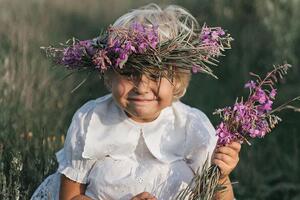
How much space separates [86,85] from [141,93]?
3.86 metres

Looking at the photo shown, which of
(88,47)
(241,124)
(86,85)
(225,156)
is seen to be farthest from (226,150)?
(86,85)

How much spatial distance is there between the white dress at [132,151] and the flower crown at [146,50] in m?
0.30

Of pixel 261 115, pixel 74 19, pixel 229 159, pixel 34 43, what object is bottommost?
pixel 74 19

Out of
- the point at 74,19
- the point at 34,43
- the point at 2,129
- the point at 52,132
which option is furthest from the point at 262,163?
the point at 74,19

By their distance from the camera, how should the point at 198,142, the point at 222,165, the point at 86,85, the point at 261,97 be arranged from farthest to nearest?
the point at 86,85, the point at 198,142, the point at 222,165, the point at 261,97

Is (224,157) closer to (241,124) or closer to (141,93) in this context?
(241,124)

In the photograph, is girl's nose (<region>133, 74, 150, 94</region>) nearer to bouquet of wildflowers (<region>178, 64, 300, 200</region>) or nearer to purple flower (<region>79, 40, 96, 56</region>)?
purple flower (<region>79, 40, 96, 56</region>)

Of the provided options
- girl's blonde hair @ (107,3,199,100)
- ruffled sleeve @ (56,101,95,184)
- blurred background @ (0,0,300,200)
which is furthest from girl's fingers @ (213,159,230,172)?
blurred background @ (0,0,300,200)

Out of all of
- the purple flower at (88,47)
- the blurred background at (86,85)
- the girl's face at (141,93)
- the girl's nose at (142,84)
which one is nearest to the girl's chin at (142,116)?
the girl's face at (141,93)

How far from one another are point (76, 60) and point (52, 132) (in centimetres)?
199

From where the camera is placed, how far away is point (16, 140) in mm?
4945

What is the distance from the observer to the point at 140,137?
3.57m

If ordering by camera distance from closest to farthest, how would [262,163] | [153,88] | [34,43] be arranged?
[153,88] → [262,163] → [34,43]

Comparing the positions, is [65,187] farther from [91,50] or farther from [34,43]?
[34,43]
